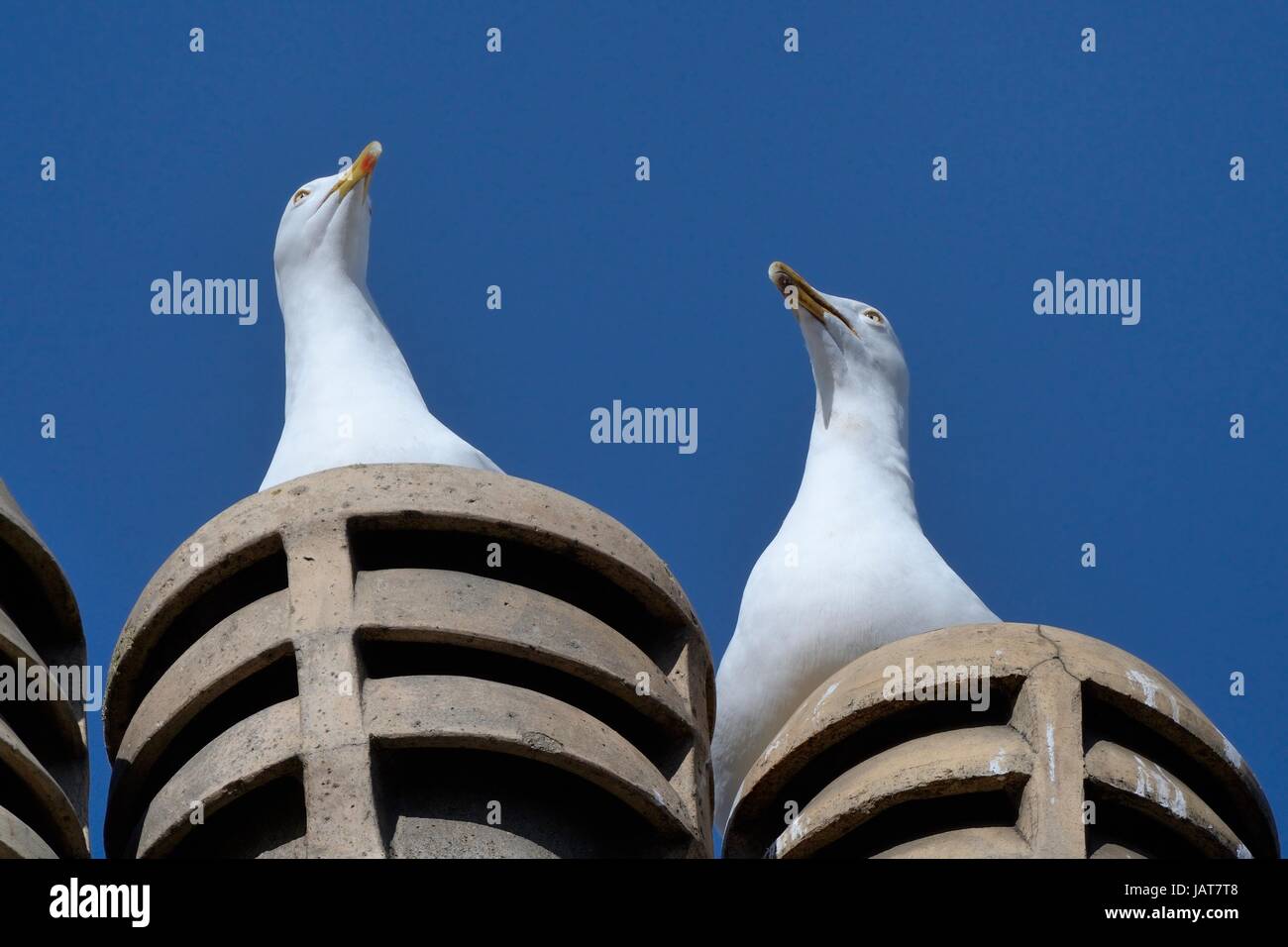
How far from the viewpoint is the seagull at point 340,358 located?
10695mm

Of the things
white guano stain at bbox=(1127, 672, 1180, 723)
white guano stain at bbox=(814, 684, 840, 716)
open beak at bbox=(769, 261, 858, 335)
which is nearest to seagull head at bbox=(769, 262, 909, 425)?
open beak at bbox=(769, 261, 858, 335)

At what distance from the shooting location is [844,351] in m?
13.0

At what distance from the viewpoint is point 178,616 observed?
28.2 ft

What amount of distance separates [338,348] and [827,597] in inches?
A: 104

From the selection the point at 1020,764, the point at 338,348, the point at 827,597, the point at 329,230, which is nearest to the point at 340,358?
the point at 338,348

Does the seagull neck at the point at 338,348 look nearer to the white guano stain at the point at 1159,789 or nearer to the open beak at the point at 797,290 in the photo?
the open beak at the point at 797,290

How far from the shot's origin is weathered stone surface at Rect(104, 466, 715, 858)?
7.72 metres

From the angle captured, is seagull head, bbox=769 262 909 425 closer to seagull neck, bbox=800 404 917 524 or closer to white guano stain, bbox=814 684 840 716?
seagull neck, bbox=800 404 917 524

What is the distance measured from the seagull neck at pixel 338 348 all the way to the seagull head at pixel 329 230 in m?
0.09

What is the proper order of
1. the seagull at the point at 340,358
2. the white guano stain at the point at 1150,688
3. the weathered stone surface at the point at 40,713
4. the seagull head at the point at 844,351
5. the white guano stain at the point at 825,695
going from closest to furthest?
1. the weathered stone surface at the point at 40,713
2. the white guano stain at the point at 1150,688
3. the white guano stain at the point at 825,695
4. the seagull at the point at 340,358
5. the seagull head at the point at 844,351

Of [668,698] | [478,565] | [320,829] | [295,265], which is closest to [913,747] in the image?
[668,698]

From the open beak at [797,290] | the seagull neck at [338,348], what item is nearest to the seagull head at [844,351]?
the open beak at [797,290]

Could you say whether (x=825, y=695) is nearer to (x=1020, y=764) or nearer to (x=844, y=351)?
(x=1020, y=764)
